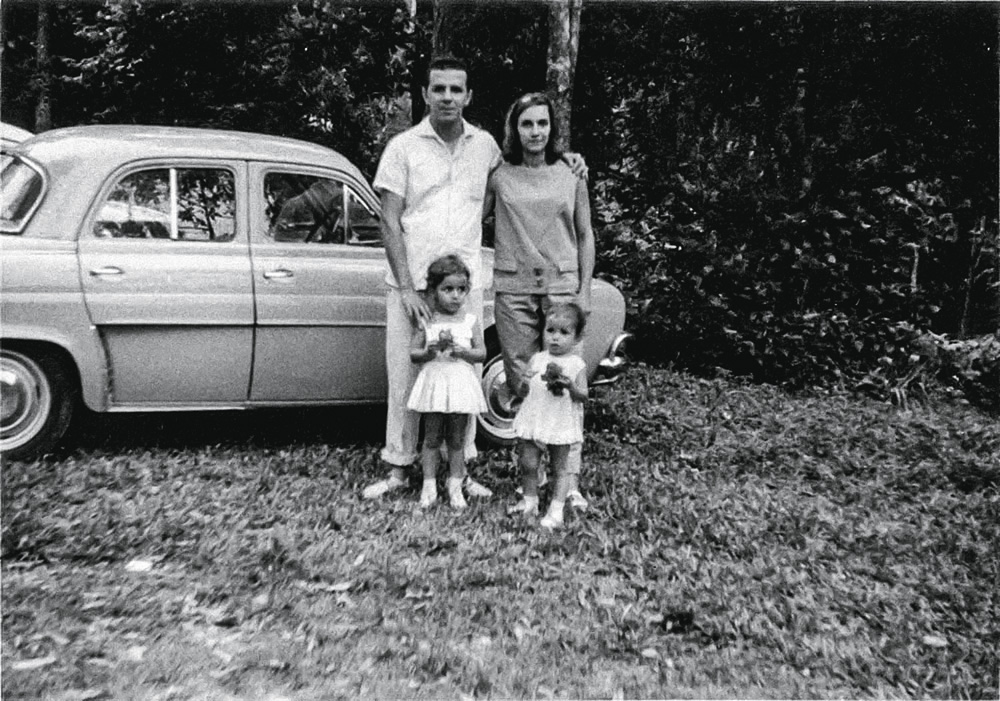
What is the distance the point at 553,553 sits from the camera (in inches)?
184

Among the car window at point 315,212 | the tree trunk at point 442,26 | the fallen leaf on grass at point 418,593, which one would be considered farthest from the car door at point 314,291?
the tree trunk at point 442,26

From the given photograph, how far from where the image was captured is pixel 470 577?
433 cm

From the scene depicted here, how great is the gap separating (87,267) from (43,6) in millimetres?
10675

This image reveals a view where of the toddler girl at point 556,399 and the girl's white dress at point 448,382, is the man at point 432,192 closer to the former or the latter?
the girl's white dress at point 448,382

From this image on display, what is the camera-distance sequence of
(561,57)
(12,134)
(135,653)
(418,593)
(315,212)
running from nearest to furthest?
(135,653) → (418,593) → (315,212) → (561,57) → (12,134)

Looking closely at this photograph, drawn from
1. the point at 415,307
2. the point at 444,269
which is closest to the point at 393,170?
the point at 444,269

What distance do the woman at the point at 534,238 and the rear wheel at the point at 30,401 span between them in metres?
2.38

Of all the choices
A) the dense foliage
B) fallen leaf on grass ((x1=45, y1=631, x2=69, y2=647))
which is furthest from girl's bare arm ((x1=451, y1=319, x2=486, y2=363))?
the dense foliage

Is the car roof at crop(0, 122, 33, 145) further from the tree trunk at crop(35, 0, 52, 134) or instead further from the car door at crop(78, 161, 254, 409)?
the tree trunk at crop(35, 0, 52, 134)

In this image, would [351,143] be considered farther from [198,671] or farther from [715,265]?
[198,671]

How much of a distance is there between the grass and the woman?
0.89 metres

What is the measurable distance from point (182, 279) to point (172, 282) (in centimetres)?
6

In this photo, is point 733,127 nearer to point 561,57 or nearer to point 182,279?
point 561,57

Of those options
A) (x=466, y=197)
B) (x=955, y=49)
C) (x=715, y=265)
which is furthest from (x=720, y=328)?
(x=466, y=197)
